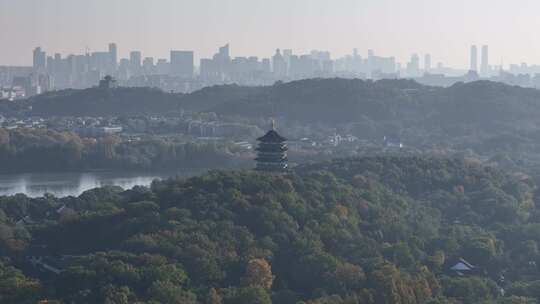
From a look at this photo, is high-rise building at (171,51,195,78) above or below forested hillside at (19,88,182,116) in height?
above

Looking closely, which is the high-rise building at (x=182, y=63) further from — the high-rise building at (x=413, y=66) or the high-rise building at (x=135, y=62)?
the high-rise building at (x=413, y=66)

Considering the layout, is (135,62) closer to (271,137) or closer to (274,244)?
(271,137)

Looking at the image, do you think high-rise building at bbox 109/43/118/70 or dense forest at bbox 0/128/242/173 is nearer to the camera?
dense forest at bbox 0/128/242/173

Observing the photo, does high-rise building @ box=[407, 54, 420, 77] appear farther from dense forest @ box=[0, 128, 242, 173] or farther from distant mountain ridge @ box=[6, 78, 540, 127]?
dense forest @ box=[0, 128, 242, 173]

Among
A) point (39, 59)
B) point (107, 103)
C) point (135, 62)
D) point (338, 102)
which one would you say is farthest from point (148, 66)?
point (338, 102)

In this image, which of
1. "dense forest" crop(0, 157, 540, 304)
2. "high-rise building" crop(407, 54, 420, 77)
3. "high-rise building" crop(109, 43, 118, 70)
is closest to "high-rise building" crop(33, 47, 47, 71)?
"high-rise building" crop(109, 43, 118, 70)

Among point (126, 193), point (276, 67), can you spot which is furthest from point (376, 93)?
point (276, 67)


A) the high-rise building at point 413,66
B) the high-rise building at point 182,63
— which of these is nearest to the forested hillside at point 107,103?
the high-rise building at point 182,63
